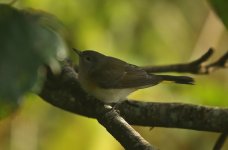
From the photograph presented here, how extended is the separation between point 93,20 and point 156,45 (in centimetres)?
82

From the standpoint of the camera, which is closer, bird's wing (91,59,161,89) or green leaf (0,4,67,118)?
green leaf (0,4,67,118)

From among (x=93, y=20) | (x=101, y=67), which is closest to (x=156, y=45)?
(x=101, y=67)

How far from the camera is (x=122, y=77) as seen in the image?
150 inches

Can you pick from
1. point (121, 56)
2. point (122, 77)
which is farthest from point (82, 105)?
point (121, 56)

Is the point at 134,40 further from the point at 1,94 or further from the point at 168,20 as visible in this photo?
the point at 1,94

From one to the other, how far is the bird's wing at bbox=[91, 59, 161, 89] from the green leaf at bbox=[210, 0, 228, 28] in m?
1.83

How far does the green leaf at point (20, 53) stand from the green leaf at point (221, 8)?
26.5 inches

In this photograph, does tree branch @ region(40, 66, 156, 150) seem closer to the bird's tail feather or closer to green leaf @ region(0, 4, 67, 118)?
the bird's tail feather

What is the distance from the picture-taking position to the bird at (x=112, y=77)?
3268 mm

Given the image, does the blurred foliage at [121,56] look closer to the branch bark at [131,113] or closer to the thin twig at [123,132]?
the branch bark at [131,113]

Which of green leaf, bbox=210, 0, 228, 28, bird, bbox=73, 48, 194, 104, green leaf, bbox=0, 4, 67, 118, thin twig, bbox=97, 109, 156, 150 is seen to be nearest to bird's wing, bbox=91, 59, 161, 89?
bird, bbox=73, 48, 194, 104

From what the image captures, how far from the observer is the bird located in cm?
327

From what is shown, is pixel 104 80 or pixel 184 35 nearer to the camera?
pixel 104 80

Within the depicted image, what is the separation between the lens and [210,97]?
2820mm
